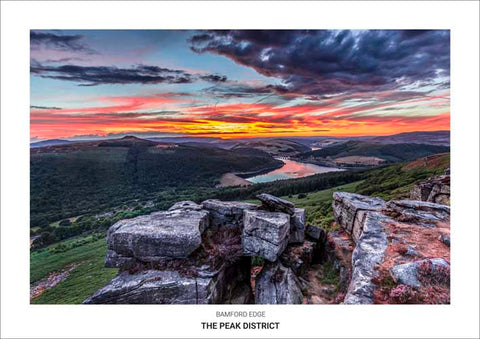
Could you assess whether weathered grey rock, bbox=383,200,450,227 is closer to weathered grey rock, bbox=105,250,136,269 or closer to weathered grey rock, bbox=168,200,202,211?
weathered grey rock, bbox=168,200,202,211

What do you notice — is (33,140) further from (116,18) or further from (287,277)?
(287,277)

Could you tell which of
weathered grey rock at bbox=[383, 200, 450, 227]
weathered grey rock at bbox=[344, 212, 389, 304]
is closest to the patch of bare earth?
weathered grey rock at bbox=[344, 212, 389, 304]

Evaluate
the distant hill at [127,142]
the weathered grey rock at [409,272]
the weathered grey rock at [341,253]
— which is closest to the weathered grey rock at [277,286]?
the weathered grey rock at [341,253]

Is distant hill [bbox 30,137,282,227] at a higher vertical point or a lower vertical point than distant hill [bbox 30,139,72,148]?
lower

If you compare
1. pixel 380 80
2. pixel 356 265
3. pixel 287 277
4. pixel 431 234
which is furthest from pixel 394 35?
pixel 287 277

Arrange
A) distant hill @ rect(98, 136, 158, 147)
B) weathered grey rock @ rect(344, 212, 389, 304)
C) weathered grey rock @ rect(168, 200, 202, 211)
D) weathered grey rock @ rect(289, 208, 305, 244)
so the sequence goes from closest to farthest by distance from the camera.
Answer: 1. weathered grey rock @ rect(344, 212, 389, 304)
2. weathered grey rock @ rect(289, 208, 305, 244)
3. distant hill @ rect(98, 136, 158, 147)
4. weathered grey rock @ rect(168, 200, 202, 211)

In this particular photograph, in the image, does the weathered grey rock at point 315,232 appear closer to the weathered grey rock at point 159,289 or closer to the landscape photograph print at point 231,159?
the landscape photograph print at point 231,159

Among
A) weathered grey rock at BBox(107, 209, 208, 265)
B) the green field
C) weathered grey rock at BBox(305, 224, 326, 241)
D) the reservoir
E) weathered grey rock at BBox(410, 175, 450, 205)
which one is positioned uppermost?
the reservoir
